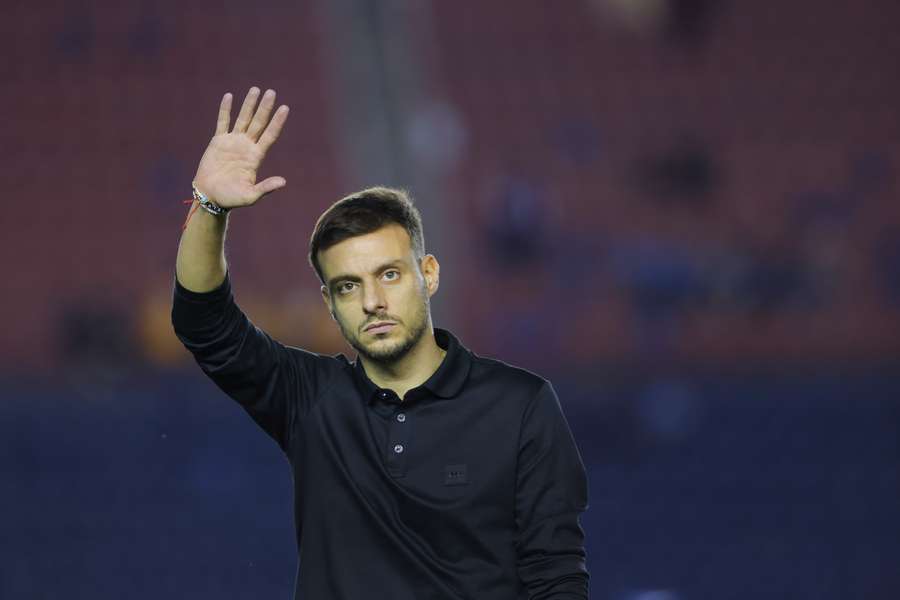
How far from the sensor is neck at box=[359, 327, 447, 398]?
1.73m

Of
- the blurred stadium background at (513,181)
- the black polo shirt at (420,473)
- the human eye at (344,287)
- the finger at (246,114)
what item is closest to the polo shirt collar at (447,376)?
the black polo shirt at (420,473)

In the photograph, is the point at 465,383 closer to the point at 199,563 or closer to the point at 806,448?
the point at 199,563

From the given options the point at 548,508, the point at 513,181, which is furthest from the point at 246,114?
the point at 513,181

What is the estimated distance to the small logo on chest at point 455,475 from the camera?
166 centimetres

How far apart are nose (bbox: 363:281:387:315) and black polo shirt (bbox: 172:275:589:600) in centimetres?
11

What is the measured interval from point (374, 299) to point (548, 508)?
1.06 feet

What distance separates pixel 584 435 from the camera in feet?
23.6

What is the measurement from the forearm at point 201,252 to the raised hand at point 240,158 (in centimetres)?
3

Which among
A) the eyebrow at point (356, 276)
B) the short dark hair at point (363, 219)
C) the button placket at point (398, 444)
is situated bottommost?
the button placket at point (398, 444)

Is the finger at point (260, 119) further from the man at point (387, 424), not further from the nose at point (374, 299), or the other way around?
the nose at point (374, 299)

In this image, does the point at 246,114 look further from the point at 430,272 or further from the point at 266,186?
the point at 430,272

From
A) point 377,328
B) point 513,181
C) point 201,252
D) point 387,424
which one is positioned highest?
point 513,181

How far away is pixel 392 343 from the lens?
5.54ft

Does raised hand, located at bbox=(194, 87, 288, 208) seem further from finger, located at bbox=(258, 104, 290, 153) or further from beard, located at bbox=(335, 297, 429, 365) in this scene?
beard, located at bbox=(335, 297, 429, 365)
